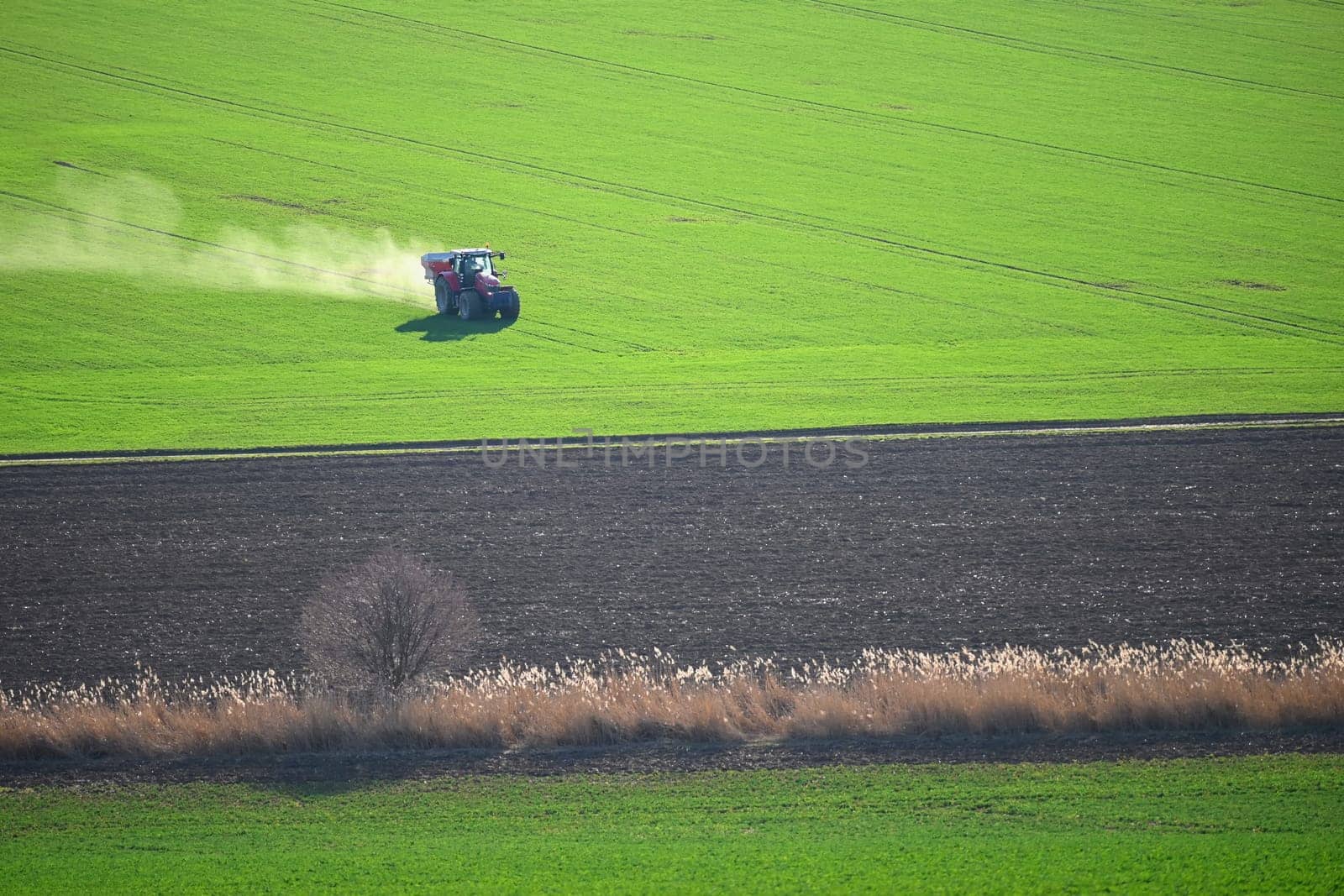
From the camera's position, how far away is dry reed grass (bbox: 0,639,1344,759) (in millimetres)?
14453

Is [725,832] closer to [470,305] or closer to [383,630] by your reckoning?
[383,630]

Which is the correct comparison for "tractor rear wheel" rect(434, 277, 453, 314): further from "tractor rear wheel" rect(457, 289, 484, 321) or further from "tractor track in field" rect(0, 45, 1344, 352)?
"tractor track in field" rect(0, 45, 1344, 352)

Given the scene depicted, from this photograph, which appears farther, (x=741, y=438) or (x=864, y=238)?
(x=864, y=238)

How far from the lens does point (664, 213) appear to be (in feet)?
151

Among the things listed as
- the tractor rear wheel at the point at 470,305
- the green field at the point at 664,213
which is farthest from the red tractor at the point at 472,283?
the green field at the point at 664,213

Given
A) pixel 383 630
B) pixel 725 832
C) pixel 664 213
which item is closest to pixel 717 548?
pixel 383 630

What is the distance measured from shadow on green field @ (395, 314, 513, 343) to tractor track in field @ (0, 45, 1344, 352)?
195cm

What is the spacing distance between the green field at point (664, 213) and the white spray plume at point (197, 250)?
0.59ft

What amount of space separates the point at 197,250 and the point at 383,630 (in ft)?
101

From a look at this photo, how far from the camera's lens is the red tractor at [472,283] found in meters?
35.7

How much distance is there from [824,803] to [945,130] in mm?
44746

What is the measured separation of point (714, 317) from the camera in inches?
1478

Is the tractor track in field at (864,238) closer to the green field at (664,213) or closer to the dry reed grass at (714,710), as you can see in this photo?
the green field at (664,213)

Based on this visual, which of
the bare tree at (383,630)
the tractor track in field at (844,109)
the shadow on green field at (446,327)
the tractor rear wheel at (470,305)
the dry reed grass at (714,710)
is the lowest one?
the dry reed grass at (714,710)
